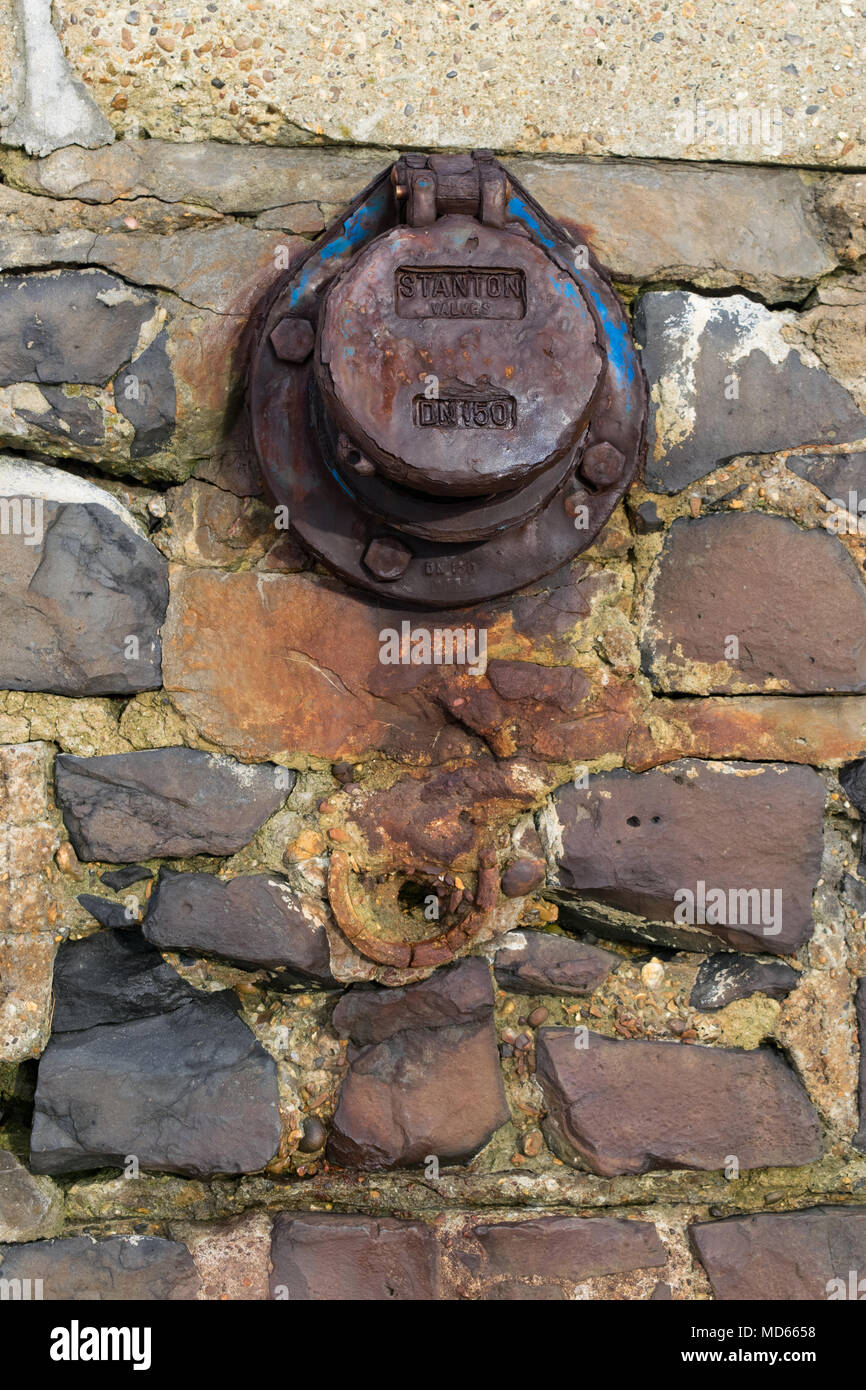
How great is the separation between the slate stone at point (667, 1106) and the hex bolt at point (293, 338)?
36.4 inches

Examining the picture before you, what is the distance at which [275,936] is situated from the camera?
59.3 inches

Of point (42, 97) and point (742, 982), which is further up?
point (42, 97)

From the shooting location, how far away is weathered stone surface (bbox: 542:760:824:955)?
1.53 meters

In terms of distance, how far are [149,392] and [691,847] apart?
2.98ft

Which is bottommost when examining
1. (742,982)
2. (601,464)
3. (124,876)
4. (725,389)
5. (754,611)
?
(742,982)

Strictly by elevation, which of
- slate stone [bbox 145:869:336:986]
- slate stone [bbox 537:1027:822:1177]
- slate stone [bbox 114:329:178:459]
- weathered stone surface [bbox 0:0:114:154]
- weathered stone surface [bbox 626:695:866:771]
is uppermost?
weathered stone surface [bbox 0:0:114:154]

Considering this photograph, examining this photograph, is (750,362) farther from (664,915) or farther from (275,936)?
(275,936)

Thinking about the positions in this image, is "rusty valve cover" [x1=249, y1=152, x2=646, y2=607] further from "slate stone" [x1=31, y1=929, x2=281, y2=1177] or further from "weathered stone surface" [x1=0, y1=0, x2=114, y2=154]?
"slate stone" [x1=31, y1=929, x2=281, y2=1177]

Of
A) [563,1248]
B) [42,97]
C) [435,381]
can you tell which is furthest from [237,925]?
[42,97]

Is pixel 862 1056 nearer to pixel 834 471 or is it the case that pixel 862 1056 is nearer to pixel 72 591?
pixel 834 471

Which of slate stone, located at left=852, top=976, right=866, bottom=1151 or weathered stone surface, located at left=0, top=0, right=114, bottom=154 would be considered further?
slate stone, located at left=852, top=976, right=866, bottom=1151

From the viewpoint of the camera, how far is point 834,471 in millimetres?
1555

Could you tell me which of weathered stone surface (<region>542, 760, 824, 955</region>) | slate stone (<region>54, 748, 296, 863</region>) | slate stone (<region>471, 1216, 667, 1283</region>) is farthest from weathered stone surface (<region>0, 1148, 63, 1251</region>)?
weathered stone surface (<region>542, 760, 824, 955</region>)

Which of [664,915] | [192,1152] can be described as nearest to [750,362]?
[664,915]
